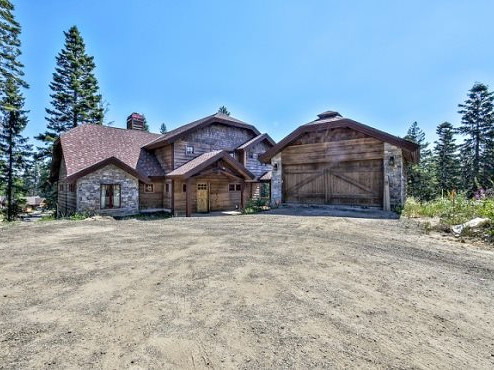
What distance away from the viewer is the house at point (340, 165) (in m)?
12.4

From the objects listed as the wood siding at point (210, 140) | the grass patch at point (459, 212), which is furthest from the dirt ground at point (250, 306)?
the wood siding at point (210, 140)

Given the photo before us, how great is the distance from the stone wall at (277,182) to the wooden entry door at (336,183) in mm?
289

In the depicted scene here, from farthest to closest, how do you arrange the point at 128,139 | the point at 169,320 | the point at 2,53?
1. the point at 128,139
2. the point at 2,53
3. the point at 169,320

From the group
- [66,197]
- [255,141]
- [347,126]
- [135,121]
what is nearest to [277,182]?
[347,126]

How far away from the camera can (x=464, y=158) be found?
3284 centimetres

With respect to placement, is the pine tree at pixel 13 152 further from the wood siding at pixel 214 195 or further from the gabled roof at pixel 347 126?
the gabled roof at pixel 347 126

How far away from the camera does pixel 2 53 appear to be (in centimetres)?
1672

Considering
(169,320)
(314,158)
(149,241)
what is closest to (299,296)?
(169,320)

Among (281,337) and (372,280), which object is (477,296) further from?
(281,337)

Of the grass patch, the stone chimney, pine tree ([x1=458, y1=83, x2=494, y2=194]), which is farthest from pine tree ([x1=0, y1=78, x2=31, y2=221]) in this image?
pine tree ([x1=458, y1=83, x2=494, y2=194])

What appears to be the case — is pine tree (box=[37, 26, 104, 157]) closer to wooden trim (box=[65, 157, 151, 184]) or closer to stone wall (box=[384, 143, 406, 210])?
wooden trim (box=[65, 157, 151, 184])

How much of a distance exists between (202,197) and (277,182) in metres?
5.73

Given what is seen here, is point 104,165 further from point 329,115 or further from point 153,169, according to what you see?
point 329,115

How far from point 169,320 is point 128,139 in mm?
19342
